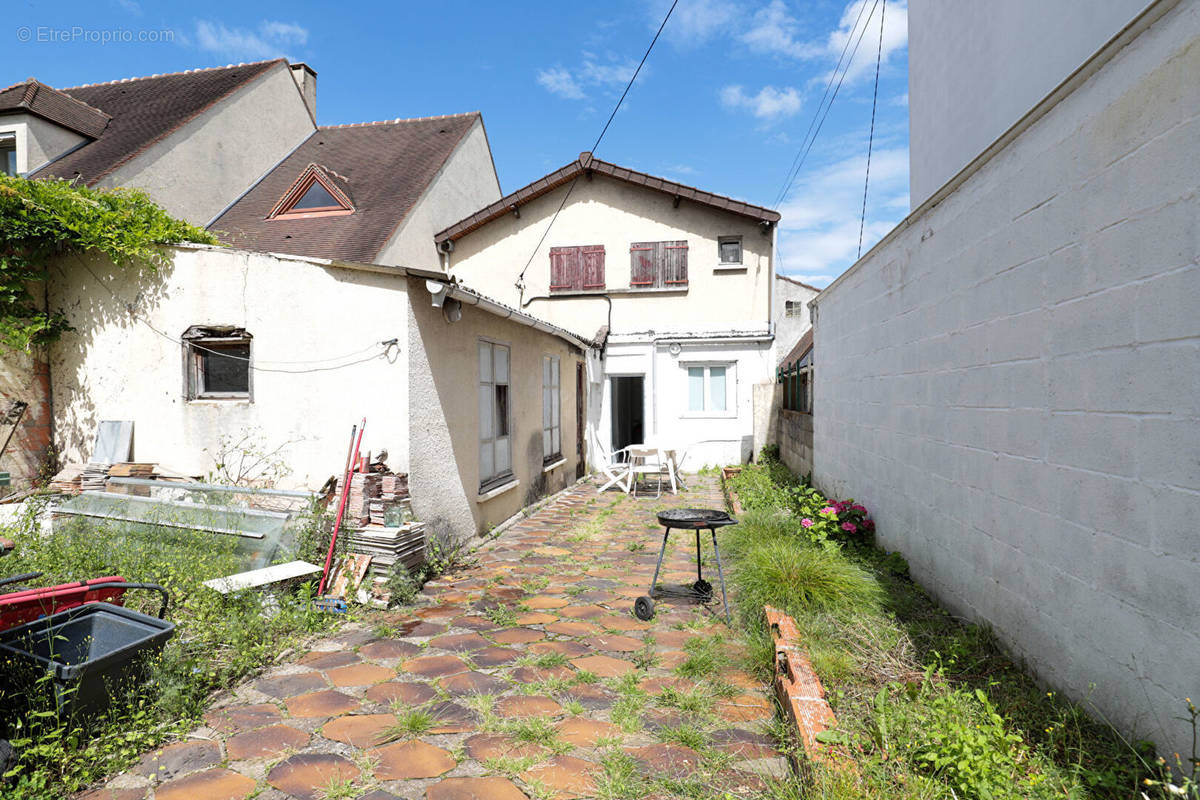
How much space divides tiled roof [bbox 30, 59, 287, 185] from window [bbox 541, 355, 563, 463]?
8435 mm

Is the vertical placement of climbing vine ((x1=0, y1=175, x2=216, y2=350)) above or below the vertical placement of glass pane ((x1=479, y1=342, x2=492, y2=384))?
above

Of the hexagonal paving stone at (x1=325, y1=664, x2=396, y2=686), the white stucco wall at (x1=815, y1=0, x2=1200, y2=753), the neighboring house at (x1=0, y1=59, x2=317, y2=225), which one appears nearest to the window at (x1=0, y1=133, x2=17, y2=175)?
the neighboring house at (x1=0, y1=59, x2=317, y2=225)

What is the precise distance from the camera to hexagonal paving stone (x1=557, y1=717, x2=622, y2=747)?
3070 millimetres

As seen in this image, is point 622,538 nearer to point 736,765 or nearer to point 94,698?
point 736,765

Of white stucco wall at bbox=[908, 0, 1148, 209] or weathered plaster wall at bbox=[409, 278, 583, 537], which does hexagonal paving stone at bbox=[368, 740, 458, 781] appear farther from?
white stucco wall at bbox=[908, 0, 1148, 209]

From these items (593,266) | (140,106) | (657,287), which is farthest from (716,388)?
(140,106)

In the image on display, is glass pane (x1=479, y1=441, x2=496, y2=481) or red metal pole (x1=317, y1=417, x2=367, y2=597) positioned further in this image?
glass pane (x1=479, y1=441, x2=496, y2=481)

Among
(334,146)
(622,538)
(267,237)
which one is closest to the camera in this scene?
(622,538)

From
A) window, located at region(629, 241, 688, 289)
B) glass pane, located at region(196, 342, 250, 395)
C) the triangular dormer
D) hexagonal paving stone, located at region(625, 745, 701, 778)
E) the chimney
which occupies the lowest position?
hexagonal paving stone, located at region(625, 745, 701, 778)

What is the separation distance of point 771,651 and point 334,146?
53.6ft

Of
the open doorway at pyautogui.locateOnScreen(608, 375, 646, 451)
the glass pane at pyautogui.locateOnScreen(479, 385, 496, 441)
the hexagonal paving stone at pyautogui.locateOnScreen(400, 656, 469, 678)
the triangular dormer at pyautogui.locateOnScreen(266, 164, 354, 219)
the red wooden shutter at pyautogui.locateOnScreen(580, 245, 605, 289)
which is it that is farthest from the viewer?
the open doorway at pyautogui.locateOnScreen(608, 375, 646, 451)

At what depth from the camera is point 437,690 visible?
142 inches

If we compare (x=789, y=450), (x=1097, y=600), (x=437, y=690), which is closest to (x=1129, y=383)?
(x=1097, y=600)

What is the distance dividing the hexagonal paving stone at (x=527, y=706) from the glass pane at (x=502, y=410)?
4.60 m
